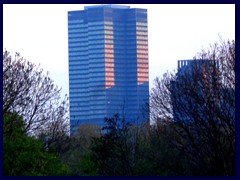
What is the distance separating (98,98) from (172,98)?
15425 cm

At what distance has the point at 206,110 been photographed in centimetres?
3192

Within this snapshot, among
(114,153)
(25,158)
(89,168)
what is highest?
(25,158)

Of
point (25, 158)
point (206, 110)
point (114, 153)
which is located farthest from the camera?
point (114, 153)

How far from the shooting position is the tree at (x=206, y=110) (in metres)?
31.2

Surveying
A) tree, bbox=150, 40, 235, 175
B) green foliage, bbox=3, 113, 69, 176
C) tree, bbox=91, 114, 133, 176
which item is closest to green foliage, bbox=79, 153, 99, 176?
tree, bbox=91, 114, 133, 176

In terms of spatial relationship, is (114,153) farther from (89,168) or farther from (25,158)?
(25,158)

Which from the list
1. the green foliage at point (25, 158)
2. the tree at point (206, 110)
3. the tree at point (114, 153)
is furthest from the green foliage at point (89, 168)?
the green foliage at point (25, 158)

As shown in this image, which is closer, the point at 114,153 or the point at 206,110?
the point at 206,110

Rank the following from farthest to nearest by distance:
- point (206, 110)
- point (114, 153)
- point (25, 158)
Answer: point (114, 153)
point (206, 110)
point (25, 158)

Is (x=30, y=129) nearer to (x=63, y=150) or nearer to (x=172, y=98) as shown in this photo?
(x=63, y=150)

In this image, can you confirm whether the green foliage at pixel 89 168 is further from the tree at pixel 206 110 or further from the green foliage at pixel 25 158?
the green foliage at pixel 25 158

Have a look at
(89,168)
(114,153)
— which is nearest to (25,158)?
(89,168)

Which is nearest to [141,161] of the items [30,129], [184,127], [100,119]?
[184,127]

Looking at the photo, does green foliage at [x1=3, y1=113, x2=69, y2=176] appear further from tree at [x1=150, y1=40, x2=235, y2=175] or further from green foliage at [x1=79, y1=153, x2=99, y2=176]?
tree at [x1=150, y1=40, x2=235, y2=175]
